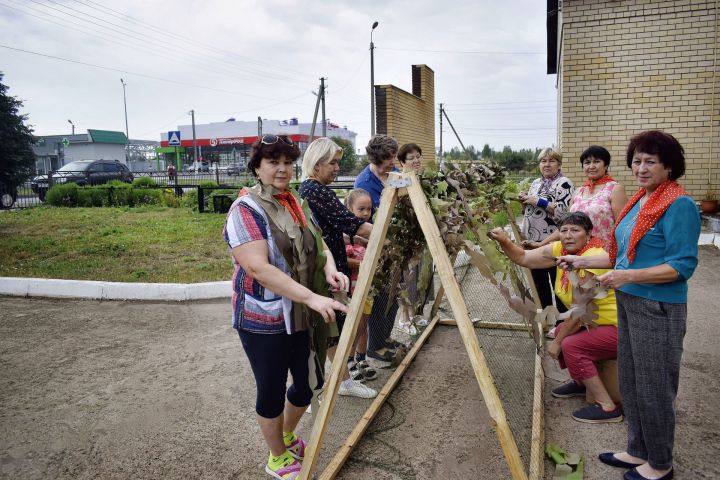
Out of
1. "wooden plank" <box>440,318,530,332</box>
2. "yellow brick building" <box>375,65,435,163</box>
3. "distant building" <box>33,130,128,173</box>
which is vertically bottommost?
"wooden plank" <box>440,318,530,332</box>

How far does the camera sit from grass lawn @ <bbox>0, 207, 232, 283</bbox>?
22.8ft

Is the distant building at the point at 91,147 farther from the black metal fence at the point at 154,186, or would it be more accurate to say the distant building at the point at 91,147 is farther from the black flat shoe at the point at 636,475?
the black flat shoe at the point at 636,475

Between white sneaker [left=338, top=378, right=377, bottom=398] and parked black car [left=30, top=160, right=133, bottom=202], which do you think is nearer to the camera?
white sneaker [left=338, top=378, right=377, bottom=398]

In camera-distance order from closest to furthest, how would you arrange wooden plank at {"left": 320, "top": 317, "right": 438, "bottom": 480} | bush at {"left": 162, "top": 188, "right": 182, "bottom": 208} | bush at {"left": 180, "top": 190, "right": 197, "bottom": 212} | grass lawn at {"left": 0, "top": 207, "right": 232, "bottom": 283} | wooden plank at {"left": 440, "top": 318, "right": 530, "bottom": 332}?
wooden plank at {"left": 320, "top": 317, "right": 438, "bottom": 480} < wooden plank at {"left": 440, "top": 318, "right": 530, "bottom": 332} < grass lawn at {"left": 0, "top": 207, "right": 232, "bottom": 283} < bush at {"left": 180, "top": 190, "right": 197, "bottom": 212} < bush at {"left": 162, "top": 188, "right": 182, "bottom": 208}

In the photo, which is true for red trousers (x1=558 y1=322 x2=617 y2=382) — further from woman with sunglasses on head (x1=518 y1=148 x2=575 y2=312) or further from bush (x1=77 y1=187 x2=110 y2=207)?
bush (x1=77 y1=187 x2=110 y2=207)

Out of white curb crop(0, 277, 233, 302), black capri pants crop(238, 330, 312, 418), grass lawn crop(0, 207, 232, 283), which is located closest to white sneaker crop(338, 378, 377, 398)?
black capri pants crop(238, 330, 312, 418)

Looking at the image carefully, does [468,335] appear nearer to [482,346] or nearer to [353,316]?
[353,316]

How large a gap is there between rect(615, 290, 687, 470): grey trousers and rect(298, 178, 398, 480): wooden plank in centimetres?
123

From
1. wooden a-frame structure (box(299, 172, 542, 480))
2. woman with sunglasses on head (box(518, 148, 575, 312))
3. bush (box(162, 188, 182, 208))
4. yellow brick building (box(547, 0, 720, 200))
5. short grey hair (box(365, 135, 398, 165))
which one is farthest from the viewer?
bush (box(162, 188, 182, 208))

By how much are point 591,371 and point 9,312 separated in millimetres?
5631

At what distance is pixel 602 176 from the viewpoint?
401cm

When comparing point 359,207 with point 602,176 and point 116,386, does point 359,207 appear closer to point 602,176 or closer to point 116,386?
point 602,176

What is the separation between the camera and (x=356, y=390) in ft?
11.9

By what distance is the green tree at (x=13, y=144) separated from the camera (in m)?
12.6
